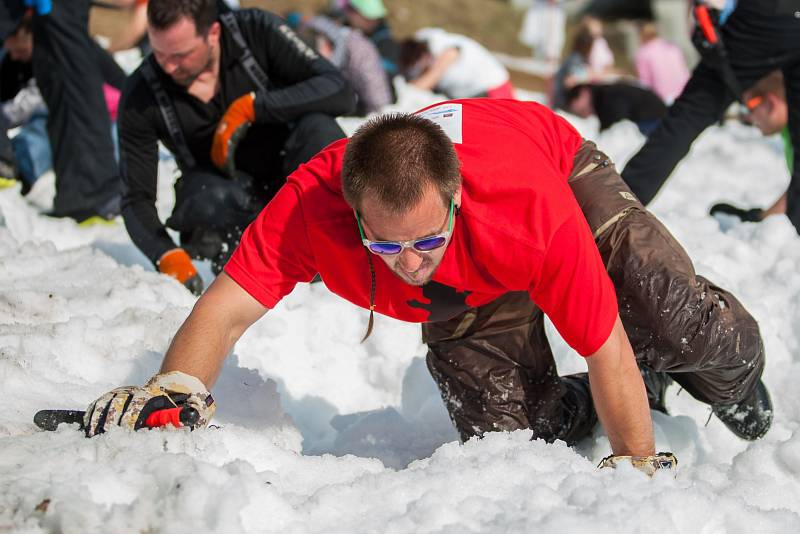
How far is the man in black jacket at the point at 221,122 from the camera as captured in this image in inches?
141

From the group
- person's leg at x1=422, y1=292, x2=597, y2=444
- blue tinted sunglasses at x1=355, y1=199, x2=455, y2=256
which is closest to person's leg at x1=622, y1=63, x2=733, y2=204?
person's leg at x1=422, y1=292, x2=597, y2=444

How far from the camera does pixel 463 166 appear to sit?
6.95 feet

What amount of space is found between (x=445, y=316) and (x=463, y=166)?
1.85ft

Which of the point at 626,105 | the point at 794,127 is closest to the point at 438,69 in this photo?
the point at 626,105

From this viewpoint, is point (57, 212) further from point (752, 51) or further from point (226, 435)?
point (752, 51)

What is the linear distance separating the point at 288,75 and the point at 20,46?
199 cm

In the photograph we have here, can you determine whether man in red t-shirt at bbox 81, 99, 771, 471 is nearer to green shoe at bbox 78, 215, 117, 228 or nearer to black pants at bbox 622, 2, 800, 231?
black pants at bbox 622, 2, 800, 231

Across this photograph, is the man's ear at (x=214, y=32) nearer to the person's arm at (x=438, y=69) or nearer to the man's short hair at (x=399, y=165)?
the man's short hair at (x=399, y=165)

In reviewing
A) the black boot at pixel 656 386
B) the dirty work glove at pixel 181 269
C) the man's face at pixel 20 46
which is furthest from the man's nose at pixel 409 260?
the man's face at pixel 20 46

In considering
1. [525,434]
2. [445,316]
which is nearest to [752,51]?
[445,316]

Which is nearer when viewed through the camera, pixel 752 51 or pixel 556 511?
pixel 556 511

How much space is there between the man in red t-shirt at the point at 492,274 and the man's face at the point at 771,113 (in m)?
2.10

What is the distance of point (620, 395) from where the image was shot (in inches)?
82.0

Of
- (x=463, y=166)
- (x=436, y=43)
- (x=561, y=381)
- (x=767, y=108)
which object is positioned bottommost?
(x=436, y=43)
